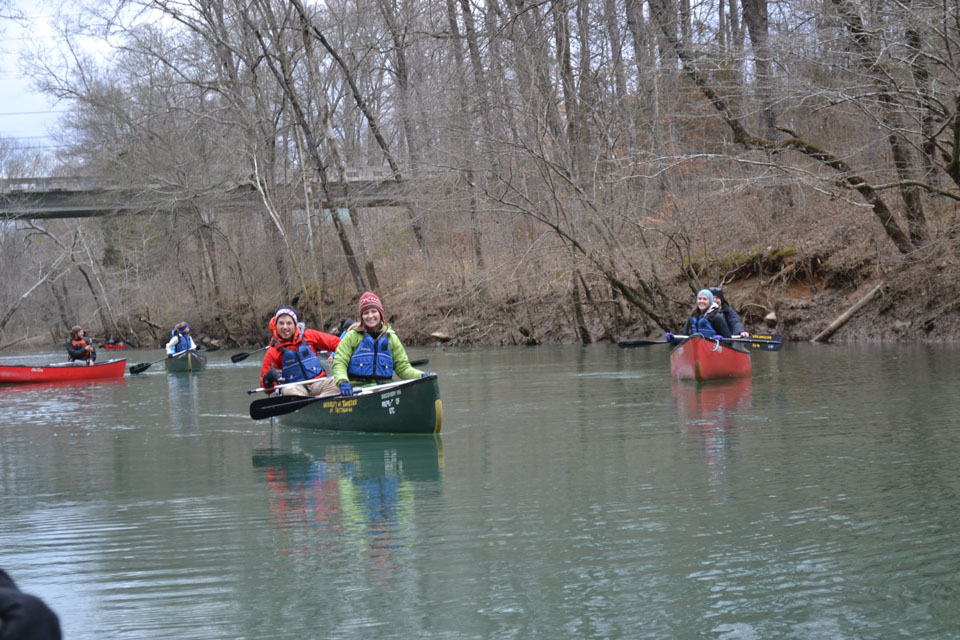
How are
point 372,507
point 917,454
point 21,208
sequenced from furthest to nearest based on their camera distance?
1. point 21,208
2. point 917,454
3. point 372,507

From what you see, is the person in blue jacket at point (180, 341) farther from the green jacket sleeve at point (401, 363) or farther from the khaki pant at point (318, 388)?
the green jacket sleeve at point (401, 363)

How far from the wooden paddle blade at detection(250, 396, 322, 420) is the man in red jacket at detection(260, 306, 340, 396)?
31cm

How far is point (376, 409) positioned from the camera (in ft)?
33.6

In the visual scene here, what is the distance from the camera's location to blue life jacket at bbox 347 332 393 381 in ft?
34.7

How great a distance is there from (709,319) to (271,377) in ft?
22.2

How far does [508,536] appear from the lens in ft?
19.4

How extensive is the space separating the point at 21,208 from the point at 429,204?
20.0 m

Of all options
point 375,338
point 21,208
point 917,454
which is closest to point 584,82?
point 375,338

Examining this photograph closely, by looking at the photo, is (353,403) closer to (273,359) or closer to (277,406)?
(277,406)

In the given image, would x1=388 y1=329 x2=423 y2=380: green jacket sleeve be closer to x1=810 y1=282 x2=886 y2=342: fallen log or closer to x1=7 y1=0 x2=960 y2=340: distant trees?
x1=7 y1=0 x2=960 y2=340: distant trees

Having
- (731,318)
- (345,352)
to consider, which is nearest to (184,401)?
(345,352)

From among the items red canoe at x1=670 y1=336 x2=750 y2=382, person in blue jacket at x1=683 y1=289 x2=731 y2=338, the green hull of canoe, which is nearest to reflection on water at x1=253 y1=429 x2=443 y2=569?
the green hull of canoe

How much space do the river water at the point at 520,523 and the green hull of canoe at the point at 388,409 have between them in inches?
7.1

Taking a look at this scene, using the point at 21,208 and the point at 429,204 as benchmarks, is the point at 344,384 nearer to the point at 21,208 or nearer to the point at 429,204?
the point at 429,204
